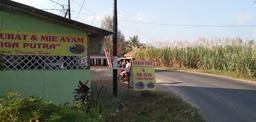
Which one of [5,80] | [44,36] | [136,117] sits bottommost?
[136,117]

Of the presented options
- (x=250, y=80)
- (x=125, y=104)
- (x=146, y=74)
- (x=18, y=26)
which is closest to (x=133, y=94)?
(x=146, y=74)

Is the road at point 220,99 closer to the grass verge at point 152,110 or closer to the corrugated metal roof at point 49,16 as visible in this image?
the grass verge at point 152,110

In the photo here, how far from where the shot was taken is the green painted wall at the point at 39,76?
52.4 ft

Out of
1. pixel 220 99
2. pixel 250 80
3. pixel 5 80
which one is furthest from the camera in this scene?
→ pixel 250 80

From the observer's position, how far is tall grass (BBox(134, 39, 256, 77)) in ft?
112

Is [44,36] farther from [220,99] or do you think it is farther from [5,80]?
[220,99]

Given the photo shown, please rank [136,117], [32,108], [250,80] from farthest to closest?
[250,80] → [136,117] → [32,108]

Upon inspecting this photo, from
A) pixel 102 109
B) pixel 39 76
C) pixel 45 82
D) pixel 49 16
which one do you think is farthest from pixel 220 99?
pixel 49 16

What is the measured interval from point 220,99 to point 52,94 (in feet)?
21.5

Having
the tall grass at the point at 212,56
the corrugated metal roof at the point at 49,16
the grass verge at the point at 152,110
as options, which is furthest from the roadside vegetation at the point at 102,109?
the tall grass at the point at 212,56

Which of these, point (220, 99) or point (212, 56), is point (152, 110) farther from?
point (212, 56)

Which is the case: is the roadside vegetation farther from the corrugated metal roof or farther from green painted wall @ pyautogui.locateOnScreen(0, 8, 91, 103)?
the corrugated metal roof

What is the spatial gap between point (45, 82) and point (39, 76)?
277 millimetres

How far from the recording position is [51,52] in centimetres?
1678
